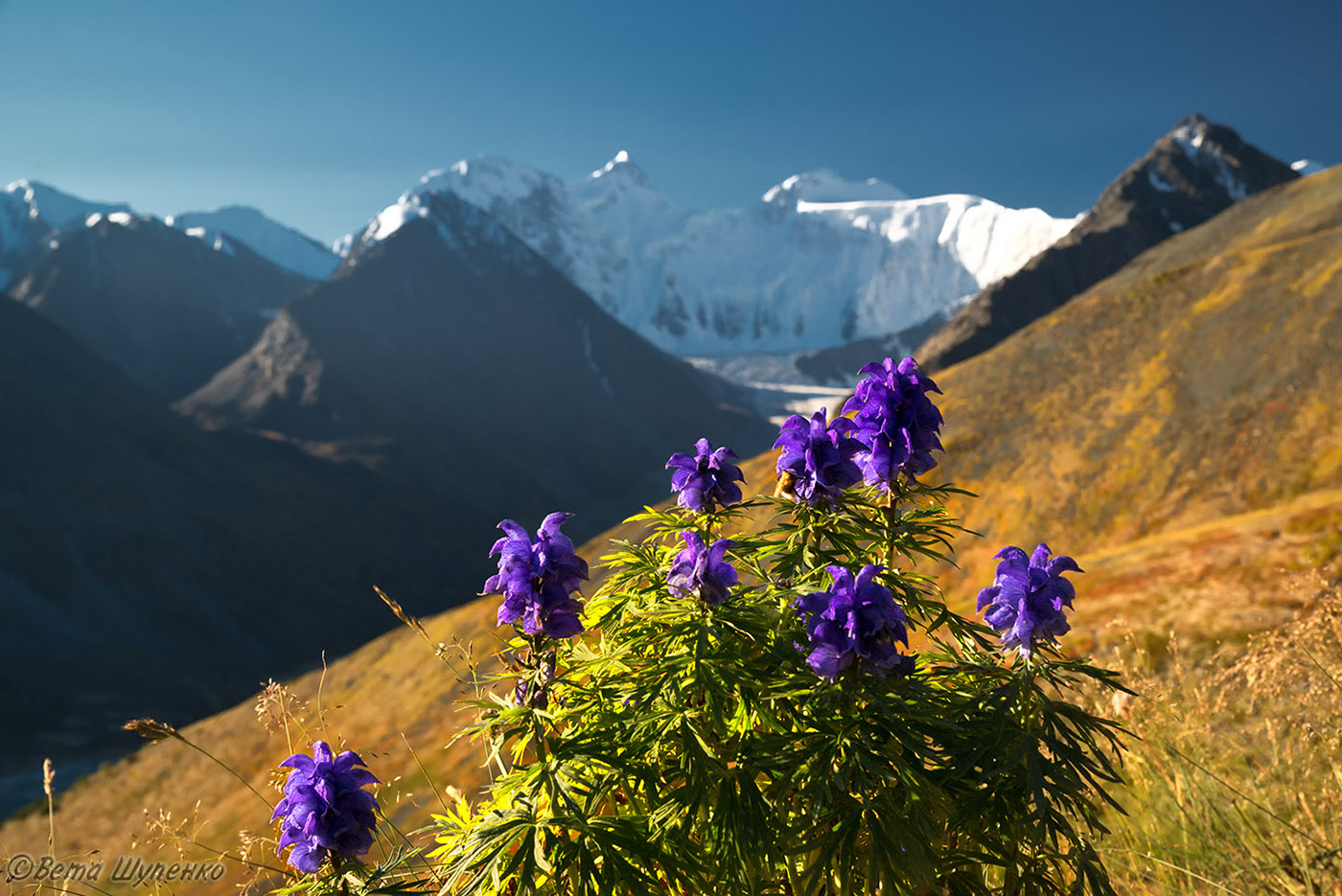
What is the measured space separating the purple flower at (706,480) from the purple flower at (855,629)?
1.13 metres

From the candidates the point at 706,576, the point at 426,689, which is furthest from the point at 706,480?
the point at 426,689

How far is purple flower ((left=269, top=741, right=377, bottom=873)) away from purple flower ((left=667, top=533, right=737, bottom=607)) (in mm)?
1444

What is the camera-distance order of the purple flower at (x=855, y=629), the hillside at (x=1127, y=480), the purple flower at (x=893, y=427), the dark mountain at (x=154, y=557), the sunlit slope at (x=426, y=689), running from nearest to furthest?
the purple flower at (x=855, y=629)
the purple flower at (x=893, y=427)
the sunlit slope at (x=426, y=689)
the hillside at (x=1127, y=480)
the dark mountain at (x=154, y=557)

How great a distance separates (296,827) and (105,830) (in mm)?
39119

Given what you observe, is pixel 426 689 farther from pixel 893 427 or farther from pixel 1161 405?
pixel 893 427

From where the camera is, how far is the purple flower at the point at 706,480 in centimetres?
376

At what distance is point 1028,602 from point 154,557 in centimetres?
12313

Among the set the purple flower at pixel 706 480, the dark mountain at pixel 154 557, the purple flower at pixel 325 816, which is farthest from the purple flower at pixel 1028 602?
the dark mountain at pixel 154 557

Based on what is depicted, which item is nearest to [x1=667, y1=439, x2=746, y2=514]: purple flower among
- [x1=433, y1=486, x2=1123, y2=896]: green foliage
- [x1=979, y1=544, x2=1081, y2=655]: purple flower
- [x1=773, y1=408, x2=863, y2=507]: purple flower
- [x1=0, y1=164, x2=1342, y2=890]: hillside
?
[x1=773, y1=408, x2=863, y2=507]: purple flower

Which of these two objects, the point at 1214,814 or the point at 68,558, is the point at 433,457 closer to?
the point at 68,558

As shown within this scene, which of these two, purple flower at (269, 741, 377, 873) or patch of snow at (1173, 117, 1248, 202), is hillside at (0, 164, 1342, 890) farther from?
patch of snow at (1173, 117, 1248, 202)

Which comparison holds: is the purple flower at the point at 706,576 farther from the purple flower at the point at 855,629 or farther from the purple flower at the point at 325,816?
the purple flower at the point at 325,816

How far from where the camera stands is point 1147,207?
146375 mm

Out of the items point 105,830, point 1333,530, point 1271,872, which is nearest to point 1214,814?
point 1271,872
